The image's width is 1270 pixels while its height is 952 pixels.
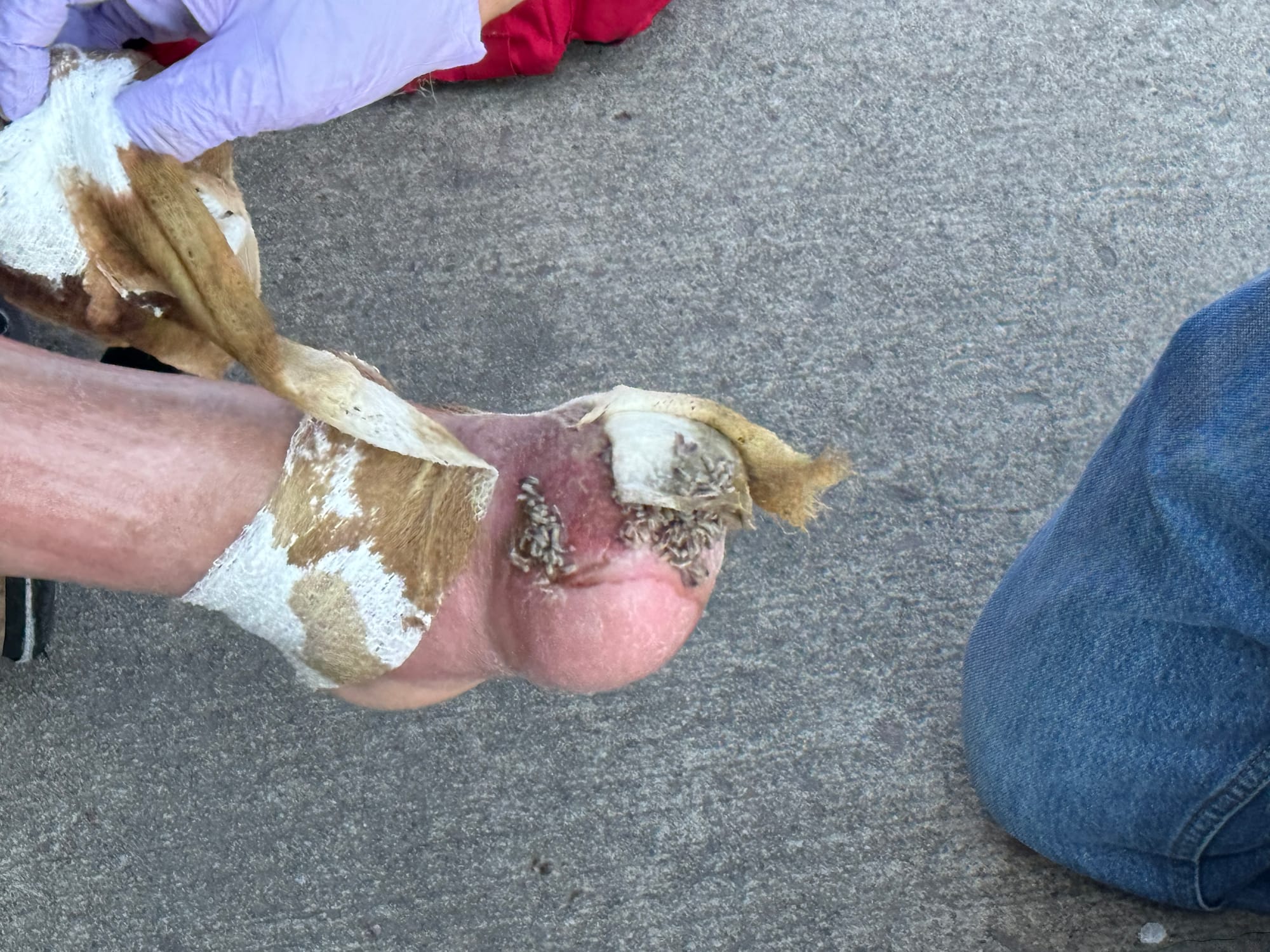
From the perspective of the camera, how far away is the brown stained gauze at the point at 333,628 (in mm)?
767

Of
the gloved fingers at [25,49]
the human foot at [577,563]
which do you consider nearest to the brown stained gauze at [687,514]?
the human foot at [577,563]

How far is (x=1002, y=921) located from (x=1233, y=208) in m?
0.96

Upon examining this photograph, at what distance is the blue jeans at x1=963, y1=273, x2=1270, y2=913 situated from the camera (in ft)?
2.26

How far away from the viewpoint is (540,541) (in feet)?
2.37

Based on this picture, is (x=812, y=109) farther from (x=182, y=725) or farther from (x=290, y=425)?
(x=182, y=725)

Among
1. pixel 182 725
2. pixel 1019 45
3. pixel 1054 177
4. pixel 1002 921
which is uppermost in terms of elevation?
pixel 1019 45

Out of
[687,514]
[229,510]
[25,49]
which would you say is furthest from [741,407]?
[25,49]

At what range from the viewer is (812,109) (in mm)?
1385

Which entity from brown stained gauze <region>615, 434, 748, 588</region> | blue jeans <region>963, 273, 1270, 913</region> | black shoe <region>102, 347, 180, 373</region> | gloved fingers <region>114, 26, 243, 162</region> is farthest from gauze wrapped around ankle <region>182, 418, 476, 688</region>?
blue jeans <region>963, 273, 1270, 913</region>

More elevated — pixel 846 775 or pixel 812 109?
pixel 812 109

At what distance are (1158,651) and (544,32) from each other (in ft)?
3.34

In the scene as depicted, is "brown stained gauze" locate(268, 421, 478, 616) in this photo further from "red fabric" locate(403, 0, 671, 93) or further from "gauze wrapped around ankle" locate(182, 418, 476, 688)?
"red fabric" locate(403, 0, 671, 93)

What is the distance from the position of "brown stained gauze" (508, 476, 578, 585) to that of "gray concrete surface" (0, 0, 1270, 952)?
45 cm

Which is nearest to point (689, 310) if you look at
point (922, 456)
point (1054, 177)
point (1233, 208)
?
point (922, 456)
